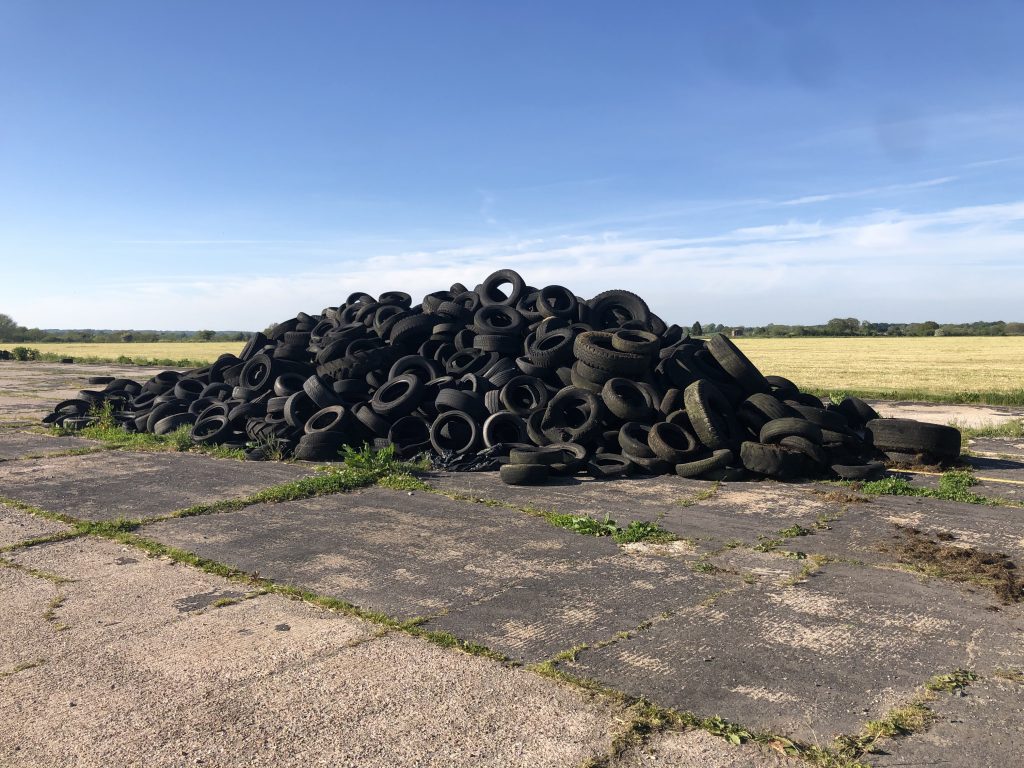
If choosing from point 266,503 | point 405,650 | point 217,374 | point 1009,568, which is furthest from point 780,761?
point 217,374

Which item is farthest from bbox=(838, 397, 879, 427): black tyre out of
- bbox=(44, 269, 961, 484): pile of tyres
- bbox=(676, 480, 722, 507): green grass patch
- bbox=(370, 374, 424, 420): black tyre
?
bbox=(370, 374, 424, 420): black tyre

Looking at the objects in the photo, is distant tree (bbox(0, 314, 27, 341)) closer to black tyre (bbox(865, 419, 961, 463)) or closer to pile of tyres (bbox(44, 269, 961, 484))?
pile of tyres (bbox(44, 269, 961, 484))

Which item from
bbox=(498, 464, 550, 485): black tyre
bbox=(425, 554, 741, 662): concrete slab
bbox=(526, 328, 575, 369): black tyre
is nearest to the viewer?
bbox=(425, 554, 741, 662): concrete slab

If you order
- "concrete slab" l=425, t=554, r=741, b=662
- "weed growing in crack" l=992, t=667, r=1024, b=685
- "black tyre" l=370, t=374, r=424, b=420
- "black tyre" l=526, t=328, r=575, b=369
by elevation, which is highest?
"black tyre" l=526, t=328, r=575, b=369

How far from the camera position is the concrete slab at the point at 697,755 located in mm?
3654

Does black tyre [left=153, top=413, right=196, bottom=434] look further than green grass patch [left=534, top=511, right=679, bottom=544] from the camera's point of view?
Yes

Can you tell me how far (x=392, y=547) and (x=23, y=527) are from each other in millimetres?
4197

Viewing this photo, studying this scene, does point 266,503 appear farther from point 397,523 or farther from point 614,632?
point 614,632

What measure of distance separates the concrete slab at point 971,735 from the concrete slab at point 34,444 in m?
13.7

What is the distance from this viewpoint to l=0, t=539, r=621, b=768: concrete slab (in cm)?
378

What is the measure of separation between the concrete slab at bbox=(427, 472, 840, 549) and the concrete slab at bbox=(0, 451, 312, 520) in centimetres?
284

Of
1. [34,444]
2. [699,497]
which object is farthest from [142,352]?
[699,497]

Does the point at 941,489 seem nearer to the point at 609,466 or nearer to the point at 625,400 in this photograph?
the point at 609,466

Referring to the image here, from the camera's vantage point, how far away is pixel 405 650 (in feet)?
16.3
